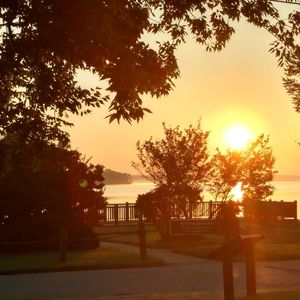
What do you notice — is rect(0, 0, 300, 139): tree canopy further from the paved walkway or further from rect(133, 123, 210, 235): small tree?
rect(133, 123, 210, 235): small tree

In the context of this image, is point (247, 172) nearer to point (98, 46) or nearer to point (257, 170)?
point (257, 170)

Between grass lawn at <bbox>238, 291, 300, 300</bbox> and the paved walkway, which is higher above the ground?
the paved walkway

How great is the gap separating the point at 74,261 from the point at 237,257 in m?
4.63

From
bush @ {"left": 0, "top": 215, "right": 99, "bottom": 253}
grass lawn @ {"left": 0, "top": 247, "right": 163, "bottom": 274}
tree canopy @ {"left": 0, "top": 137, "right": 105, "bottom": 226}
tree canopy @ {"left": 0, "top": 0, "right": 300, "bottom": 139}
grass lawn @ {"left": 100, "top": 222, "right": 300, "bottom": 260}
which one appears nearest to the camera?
tree canopy @ {"left": 0, "top": 0, "right": 300, "bottom": 139}

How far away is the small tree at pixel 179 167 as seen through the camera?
34.2 metres

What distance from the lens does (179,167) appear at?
3491 centimetres

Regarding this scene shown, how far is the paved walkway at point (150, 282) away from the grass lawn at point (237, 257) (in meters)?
2.10

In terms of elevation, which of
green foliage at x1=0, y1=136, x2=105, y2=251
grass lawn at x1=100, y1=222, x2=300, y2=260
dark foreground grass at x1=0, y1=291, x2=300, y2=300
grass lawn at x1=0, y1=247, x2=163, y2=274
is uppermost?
green foliage at x1=0, y1=136, x2=105, y2=251

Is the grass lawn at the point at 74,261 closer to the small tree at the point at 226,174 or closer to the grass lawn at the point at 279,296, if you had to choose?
the grass lawn at the point at 279,296

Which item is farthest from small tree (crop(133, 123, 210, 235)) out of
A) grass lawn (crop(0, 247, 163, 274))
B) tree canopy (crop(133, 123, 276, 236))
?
grass lawn (crop(0, 247, 163, 274))

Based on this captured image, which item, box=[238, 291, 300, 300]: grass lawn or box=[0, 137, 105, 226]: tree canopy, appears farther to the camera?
box=[0, 137, 105, 226]: tree canopy

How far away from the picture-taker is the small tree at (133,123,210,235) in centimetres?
3425

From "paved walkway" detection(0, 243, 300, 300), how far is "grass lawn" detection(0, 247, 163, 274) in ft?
2.56

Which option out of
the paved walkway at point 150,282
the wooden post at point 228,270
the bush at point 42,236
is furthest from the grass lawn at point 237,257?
the wooden post at point 228,270
